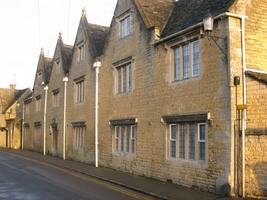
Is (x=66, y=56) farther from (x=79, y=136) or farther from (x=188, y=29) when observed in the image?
(x=188, y=29)

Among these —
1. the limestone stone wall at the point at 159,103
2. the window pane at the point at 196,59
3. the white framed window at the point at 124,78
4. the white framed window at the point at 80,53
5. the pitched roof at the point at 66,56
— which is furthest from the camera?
the pitched roof at the point at 66,56

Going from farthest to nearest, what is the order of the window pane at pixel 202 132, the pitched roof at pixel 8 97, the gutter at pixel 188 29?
the pitched roof at pixel 8 97 < the window pane at pixel 202 132 < the gutter at pixel 188 29

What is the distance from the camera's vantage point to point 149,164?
19703mm

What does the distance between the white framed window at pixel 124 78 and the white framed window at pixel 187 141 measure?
5088mm

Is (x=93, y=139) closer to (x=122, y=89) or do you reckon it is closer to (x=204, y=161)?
(x=122, y=89)

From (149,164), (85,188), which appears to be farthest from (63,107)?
(85,188)

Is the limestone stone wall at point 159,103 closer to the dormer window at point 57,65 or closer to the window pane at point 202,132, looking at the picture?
the window pane at point 202,132

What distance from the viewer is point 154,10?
70.6 feet

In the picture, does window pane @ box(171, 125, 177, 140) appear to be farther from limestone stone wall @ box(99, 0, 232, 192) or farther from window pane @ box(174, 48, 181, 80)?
window pane @ box(174, 48, 181, 80)

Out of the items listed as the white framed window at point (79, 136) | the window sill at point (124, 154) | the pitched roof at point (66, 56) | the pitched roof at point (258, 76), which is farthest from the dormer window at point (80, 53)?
the pitched roof at point (258, 76)

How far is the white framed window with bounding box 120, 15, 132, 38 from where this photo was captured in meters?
23.0

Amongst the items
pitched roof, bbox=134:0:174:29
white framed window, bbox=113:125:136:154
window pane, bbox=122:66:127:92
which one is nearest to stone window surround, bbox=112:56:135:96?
window pane, bbox=122:66:127:92

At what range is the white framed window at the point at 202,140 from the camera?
52.7 feet

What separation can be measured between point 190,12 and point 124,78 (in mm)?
6370
